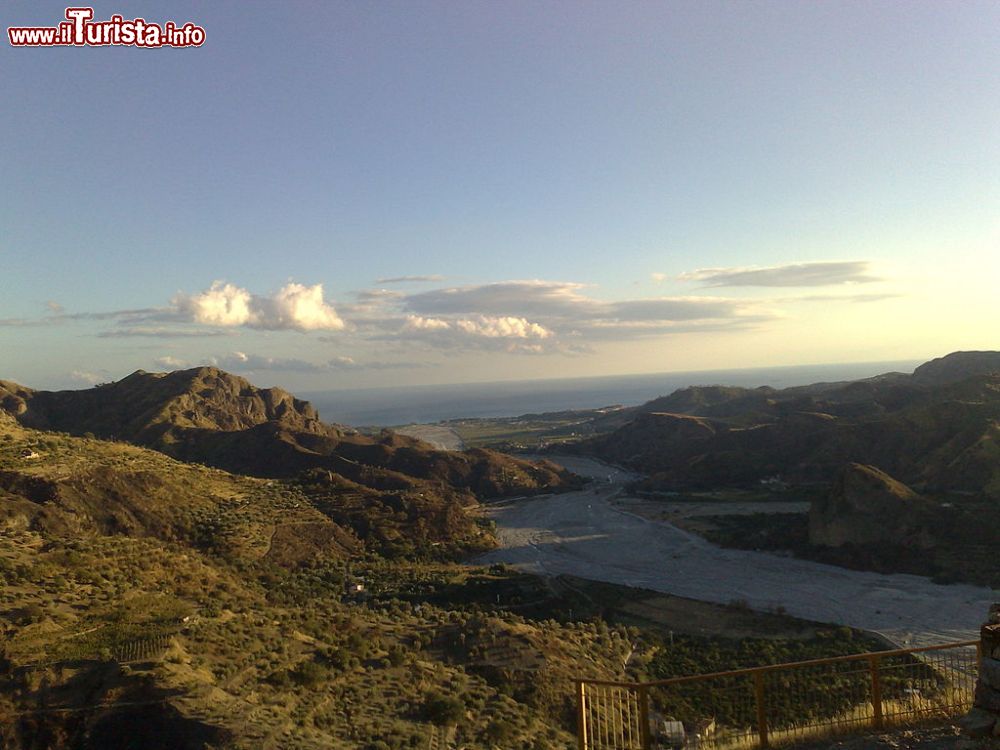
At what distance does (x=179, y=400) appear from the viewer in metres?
87.4

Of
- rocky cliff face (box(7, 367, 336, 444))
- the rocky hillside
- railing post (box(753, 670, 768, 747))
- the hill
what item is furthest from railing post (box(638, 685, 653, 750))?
rocky cliff face (box(7, 367, 336, 444))

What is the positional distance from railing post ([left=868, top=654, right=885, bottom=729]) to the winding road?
2930 cm

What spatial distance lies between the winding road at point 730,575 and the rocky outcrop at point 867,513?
4475 millimetres

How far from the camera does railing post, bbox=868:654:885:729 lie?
30.5 ft

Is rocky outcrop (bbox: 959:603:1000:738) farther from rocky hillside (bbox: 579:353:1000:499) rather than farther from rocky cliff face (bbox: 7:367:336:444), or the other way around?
rocky cliff face (bbox: 7:367:336:444)

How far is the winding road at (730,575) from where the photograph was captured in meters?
37.8

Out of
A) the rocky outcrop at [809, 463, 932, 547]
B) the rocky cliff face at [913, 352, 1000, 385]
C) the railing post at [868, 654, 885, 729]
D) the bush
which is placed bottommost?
the rocky outcrop at [809, 463, 932, 547]

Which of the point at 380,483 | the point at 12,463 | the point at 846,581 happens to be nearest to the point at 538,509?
the point at 380,483

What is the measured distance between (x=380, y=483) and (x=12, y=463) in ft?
126

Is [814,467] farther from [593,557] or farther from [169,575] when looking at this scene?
[169,575]

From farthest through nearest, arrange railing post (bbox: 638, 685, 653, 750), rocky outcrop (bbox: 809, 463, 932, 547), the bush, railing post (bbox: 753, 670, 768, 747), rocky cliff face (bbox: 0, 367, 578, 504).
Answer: rocky cliff face (bbox: 0, 367, 578, 504), rocky outcrop (bbox: 809, 463, 932, 547), the bush, railing post (bbox: 753, 670, 768, 747), railing post (bbox: 638, 685, 653, 750)

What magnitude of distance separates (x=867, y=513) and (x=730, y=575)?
570 inches

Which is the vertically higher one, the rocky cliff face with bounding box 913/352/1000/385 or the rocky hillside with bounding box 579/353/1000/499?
the rocky cliff face with bounding box 913/352/1000/385

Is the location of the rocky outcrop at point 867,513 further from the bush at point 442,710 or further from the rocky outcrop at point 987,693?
the rocky outcrop at point 987,693
